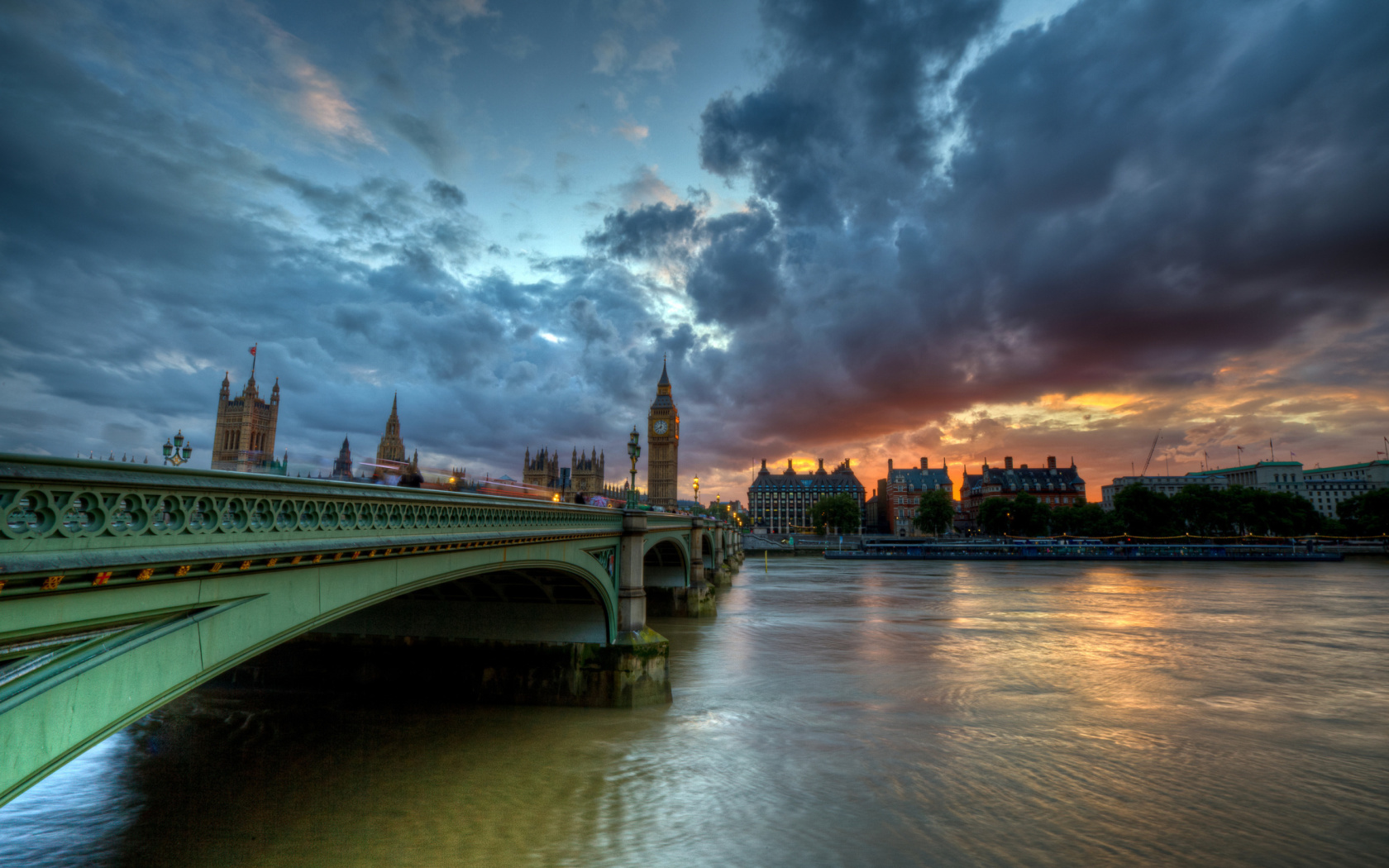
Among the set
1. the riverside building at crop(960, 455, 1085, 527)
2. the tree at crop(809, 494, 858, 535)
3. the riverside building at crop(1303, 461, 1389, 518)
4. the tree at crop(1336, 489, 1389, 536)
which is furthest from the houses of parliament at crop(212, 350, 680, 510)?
the riverside building at crop(1303, 461, 1389, 518)

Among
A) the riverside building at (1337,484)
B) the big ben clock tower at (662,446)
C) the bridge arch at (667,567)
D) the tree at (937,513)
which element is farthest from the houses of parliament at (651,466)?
the riverside building at (1337,484)

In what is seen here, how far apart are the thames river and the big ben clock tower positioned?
127 m

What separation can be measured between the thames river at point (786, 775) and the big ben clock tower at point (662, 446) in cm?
12687

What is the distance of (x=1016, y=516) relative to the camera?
427ft

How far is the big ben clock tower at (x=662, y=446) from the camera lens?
153 m

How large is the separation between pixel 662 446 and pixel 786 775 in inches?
5624

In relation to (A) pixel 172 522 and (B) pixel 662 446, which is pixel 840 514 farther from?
(A) pixel 172 522

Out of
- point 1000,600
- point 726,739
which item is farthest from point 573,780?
point 1000,600

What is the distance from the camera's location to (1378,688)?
2245 cm

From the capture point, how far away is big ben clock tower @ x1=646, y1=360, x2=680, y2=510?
152875 mm

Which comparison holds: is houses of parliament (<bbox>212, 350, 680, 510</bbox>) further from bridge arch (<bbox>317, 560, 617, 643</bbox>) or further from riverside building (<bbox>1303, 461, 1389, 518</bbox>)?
riverside building (<bbox>1303, 461, 1389, 518</bbox>)

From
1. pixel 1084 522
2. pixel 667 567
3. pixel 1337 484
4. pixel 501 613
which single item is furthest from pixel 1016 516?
pixel 501 613

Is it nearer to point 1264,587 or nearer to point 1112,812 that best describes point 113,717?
point 1112,812

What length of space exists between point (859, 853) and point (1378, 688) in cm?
2389
